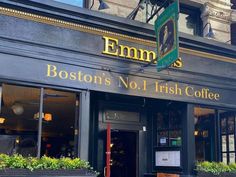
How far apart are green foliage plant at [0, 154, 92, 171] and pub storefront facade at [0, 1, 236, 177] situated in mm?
319

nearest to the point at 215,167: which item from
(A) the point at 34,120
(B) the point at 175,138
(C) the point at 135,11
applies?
(B) the point at 175,138

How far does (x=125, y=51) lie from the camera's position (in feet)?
31.7

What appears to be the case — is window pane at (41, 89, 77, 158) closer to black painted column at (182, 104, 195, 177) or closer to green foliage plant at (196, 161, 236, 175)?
black painted column at (182, 104, 195, 177)

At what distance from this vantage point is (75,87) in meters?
8.80

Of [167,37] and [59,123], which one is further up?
[167,37]

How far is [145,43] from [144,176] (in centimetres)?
371

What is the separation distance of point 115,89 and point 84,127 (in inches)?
49.4

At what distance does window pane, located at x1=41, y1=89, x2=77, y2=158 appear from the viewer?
9.93 metres

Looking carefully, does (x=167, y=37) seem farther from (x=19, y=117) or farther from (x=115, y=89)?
(x=19, y=117)

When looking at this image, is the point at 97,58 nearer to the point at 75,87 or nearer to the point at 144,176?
the point at 75,87

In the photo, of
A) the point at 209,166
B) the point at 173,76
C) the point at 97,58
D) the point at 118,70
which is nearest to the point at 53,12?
the point at 97,58

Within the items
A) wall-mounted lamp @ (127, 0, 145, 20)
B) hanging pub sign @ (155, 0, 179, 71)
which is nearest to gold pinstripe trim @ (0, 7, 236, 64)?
hanging pub sign @ (155, 0, 179, 71)

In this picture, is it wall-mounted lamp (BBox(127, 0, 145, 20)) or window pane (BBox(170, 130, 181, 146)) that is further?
window pane (BBox(170, 130, 181, 146))

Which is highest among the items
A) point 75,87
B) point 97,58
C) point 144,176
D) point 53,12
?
point 53,12
